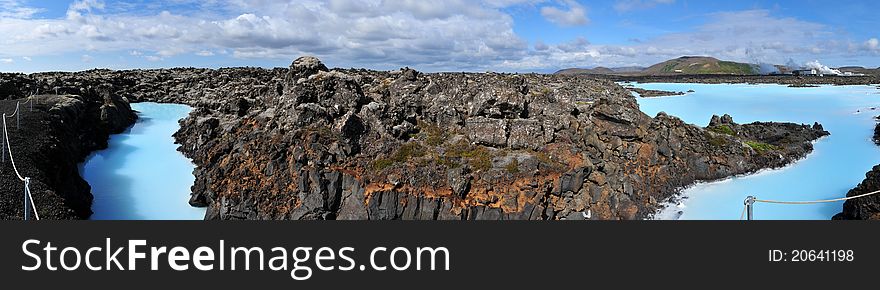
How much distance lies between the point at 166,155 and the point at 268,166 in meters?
16.8

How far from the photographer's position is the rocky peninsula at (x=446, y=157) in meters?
15.9

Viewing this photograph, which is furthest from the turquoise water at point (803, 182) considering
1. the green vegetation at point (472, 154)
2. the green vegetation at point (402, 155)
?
the green vegetation at point (402, 155)

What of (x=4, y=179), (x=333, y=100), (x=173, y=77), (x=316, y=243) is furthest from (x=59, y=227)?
(x=173, y=77)

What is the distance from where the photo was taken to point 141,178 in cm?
2500

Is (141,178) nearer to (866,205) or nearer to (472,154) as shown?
(472,154)

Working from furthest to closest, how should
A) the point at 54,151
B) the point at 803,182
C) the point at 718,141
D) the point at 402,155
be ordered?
the point at 718,141 → the point at 803,182 → the point at 54,151 → the point at 402,155

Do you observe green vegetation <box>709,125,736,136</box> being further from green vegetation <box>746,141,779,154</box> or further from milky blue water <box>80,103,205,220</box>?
milky blue water <box>80,103,205,220</box>

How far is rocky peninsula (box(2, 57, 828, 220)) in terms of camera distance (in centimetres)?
1592

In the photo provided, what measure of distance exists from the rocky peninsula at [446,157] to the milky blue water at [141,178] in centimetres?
100

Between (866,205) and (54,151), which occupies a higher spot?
(54,151)

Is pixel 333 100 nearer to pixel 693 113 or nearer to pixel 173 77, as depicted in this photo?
pixel 693 113

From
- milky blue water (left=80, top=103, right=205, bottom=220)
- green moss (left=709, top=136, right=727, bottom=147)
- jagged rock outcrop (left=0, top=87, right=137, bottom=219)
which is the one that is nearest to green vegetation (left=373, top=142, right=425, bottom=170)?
milky blue water (left=80, top=103, right=205, bottom=220)

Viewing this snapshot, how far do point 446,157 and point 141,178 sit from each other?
1599cm

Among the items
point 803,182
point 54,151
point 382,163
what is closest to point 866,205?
point 803,182
